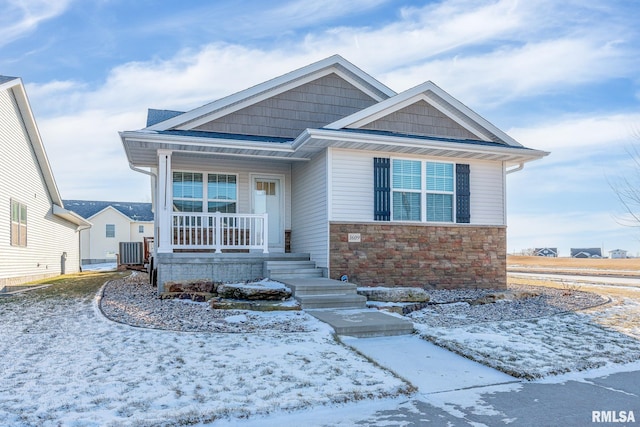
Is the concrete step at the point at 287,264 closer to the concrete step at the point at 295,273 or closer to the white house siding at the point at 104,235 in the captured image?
the concrete step at the point at 295,273

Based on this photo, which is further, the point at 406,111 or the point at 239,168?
the point at 239,168

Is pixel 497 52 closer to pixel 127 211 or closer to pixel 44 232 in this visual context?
pixel 44 232

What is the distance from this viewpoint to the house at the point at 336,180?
9.67 m

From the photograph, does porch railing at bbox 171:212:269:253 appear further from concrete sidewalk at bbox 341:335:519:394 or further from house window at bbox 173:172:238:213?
concrete sidewalk at bbox 341:335:519:394

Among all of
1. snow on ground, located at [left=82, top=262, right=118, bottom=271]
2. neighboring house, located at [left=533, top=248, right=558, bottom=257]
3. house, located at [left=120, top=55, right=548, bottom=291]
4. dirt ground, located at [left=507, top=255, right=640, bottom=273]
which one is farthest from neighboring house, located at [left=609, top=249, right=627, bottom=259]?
snow on ground, located at [left=82, top=262, right=118, bottom=271]

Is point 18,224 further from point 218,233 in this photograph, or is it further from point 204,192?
point 218,233

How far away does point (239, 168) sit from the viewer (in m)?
11.5

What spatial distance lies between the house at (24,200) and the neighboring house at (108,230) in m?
17.1

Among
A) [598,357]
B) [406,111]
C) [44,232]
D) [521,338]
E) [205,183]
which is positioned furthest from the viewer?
[44,232]

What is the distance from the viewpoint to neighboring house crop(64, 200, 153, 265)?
116 feet

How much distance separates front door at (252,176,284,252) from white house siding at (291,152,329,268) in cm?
35

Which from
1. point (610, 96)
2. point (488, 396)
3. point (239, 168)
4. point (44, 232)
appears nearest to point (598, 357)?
point (488, 396)

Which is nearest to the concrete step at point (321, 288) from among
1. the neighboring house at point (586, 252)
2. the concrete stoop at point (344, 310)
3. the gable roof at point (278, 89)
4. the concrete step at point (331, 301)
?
the concrete stoop at point (344, 310)

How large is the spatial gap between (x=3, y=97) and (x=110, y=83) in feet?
10.2
